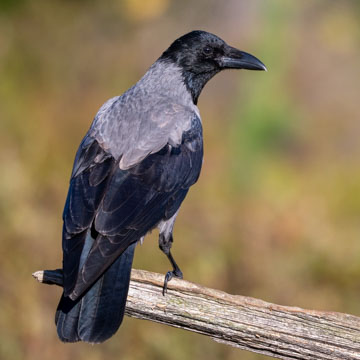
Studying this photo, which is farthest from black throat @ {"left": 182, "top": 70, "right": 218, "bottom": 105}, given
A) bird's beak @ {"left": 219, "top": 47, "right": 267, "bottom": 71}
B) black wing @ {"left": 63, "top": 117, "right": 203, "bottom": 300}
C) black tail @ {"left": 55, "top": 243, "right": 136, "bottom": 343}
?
black tail @ {"left": 55, "top": 243, "right": 136, "bottom": 343}

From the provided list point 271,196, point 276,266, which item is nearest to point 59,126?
point 271,196

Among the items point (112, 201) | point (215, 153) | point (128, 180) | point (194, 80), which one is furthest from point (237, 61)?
point (215, 153)

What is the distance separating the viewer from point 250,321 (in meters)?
4.14

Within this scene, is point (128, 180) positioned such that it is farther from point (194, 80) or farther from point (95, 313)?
point (194, 80)

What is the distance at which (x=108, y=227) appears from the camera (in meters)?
4.23

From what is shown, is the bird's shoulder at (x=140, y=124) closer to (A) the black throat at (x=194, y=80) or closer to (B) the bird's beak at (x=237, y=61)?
(A) the black throat at (x=194, y=80)

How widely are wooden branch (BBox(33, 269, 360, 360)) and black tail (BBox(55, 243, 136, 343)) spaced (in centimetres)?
18

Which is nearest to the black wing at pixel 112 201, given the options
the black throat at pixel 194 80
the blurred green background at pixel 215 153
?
the black throat at pixel 194 80

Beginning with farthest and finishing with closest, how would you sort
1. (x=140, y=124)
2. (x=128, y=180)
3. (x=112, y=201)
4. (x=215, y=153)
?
(x=215, y=153) < (x=140, y=124) < (x=128, y=180) < (x=112, y=201)

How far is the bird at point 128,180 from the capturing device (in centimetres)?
410

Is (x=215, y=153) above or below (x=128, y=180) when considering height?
above

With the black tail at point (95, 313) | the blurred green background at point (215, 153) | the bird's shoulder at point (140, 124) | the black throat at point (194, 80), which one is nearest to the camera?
the black tail at point (95, 313)

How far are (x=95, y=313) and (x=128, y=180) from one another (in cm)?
90

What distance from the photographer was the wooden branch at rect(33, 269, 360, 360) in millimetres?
4098
